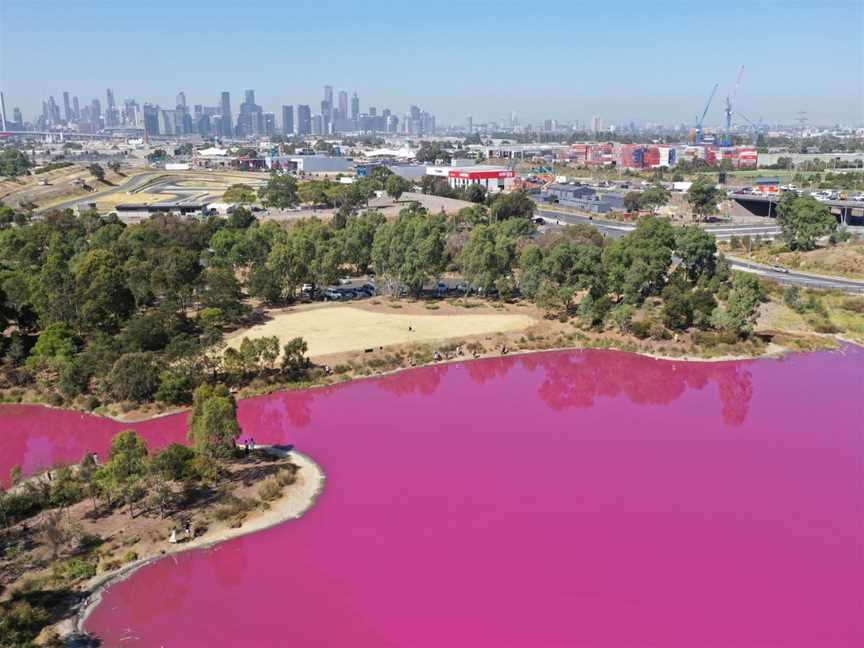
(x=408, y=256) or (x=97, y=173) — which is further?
(x=97, y=173)

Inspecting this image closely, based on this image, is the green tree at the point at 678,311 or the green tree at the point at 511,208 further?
the green tree at the point at 511,208

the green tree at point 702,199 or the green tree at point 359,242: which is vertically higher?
the green tree at point 702,199

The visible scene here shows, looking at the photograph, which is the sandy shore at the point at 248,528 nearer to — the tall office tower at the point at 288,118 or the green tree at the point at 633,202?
the green tree at the point at 633,202

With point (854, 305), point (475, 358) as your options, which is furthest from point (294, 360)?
point (854, 305)

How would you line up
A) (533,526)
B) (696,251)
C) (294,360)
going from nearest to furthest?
(533,526) → (294,360) → (696,251)

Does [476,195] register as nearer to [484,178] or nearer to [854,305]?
[484,178]

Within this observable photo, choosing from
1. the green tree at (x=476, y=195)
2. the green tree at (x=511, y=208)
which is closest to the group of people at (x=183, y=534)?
the green tree at (x=511, y=208)

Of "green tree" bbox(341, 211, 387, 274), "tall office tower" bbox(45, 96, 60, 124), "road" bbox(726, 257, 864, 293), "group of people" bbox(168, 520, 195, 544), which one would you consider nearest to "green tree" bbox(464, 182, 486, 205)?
"green tree" bbox(341, 211, 387, 274)

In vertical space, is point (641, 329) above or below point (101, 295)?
below
